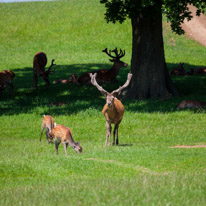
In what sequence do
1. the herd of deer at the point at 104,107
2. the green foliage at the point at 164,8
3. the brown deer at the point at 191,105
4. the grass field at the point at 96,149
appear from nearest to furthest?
the grass field at the point at 96,149, the herd of deer at the point at 104,107, the brown deer at the point at 191,105, the green foliage at the point at 164,8

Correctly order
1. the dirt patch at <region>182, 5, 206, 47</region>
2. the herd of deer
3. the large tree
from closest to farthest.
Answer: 1. the herd of deer
2. the large tree
3. the dirt patch at <region>182, 5, 206, 47</region>

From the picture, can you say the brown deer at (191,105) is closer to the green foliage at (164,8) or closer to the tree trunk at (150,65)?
the tree trunk at (150,65)

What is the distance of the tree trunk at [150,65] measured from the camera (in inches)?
890

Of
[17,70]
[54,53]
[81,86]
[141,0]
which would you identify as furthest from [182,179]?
[54,53]

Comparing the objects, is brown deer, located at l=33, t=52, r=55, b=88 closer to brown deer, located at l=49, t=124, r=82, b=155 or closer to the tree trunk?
the tree trunk

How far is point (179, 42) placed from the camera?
148 feet

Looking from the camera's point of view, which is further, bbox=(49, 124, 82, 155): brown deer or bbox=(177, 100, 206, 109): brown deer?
bbox=(177, 100, 206, 109): brown deer

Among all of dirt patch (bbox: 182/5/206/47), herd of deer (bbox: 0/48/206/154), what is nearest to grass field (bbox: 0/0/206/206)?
herd of deer (bbox: 0/48/206/154)

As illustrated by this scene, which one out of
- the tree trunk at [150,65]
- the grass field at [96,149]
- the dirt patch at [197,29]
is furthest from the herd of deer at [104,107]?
the dirt patch at [197,29]

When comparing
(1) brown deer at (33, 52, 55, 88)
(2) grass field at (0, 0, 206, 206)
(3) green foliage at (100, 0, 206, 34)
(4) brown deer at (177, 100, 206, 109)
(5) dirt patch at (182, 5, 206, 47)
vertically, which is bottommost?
(2) grass field at (0, 0, 206, 206)

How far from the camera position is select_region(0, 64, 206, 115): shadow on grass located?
20125 mm

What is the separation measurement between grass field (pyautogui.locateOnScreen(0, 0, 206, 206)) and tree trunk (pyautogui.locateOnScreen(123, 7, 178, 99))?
1.27m

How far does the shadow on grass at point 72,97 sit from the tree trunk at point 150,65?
113 centimetres

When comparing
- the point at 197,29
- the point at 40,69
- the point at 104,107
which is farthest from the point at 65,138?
the point at 197,29
